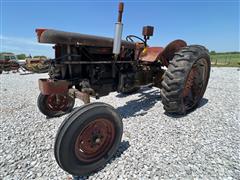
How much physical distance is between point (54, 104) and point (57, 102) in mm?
81

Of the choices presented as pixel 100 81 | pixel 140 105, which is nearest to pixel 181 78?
pixel 100 81

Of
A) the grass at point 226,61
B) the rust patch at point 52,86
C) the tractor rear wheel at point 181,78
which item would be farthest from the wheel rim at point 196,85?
the grass at point 226,61

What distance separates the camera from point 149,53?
182 inches

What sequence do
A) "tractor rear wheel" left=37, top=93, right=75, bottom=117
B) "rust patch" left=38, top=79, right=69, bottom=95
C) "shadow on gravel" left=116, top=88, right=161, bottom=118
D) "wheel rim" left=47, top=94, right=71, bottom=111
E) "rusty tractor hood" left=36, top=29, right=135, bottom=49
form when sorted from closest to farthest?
"rusty tractor hood" left=36, top=29, right=135, bottom=49 → "rust patch" left=38, top=79, right=69, bottom=95 → "tractor rear wheel" left=37, top=93, right=75, bottom=117 → "wheel rim" left=47, top=94, right=71, bottom=111 → "shadow on gravel" left=116, top=88, right=161, bottom=118

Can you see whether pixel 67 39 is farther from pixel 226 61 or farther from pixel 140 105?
pixel 226 61

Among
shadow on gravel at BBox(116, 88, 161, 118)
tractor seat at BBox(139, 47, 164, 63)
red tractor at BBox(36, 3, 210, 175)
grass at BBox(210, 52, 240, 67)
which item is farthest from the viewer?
grass at BBox(210, 52, 240, 67)

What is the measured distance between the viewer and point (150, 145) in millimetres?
2771

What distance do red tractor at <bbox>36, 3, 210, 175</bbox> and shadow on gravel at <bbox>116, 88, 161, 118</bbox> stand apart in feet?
2.09

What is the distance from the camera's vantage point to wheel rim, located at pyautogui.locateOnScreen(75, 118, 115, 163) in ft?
7.24

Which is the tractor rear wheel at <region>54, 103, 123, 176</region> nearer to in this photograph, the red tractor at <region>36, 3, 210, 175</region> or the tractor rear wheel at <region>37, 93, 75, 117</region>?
the red tractor at <region>36, 3, 210, 175</region>

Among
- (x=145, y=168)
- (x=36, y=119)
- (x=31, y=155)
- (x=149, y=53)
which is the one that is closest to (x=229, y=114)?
(x=149, y=53)

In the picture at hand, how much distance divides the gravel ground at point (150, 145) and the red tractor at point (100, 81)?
293 mm

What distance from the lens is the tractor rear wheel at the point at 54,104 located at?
3.82 metres

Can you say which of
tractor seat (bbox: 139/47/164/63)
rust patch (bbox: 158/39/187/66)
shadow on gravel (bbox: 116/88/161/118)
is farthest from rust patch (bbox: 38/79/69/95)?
rust patch (bbox: 158/39/187/66)
